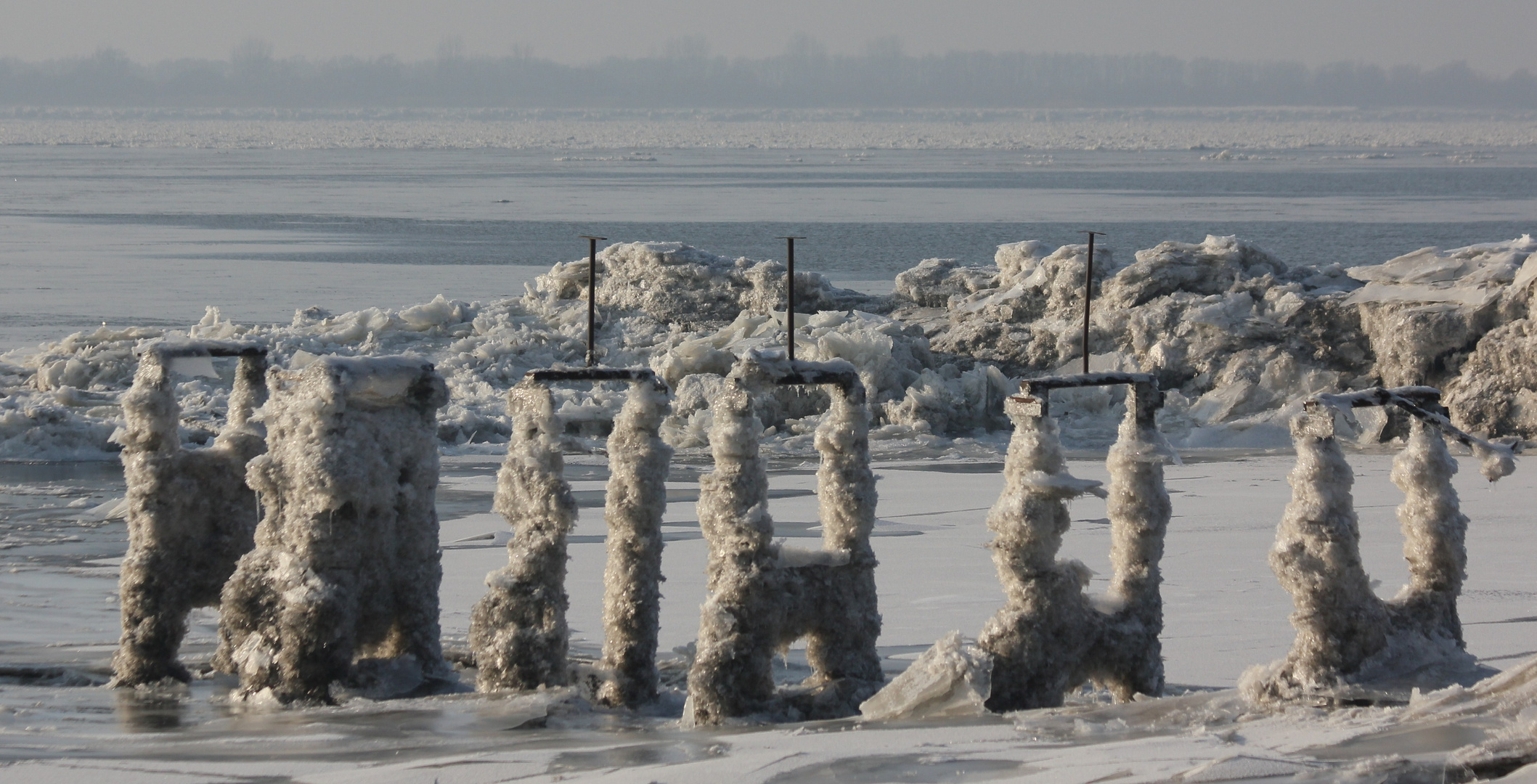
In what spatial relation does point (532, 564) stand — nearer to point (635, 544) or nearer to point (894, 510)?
point (635, 544)

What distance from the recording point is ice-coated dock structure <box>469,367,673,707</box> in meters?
7.79

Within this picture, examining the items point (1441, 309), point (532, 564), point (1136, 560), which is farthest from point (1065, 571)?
point (1441, 309)

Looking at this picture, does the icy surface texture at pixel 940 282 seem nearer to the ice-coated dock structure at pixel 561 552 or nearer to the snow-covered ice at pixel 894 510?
the snow-covered ice at pixel 894 510

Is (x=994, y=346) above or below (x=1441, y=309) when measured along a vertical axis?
below

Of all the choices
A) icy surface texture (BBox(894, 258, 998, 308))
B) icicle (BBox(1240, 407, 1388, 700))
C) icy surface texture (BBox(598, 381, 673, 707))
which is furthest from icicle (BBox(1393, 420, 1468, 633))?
icy surface texture (BBox(894, 258, 998, 308))

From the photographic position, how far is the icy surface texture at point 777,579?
7301mm

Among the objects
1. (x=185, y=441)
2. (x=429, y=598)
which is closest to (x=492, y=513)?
(x=185, y=441)

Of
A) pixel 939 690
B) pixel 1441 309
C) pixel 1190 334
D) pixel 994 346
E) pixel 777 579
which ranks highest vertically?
pixel 1441 309

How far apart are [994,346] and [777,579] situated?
1444 centimetres

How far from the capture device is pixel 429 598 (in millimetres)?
8266

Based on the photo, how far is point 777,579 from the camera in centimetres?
741

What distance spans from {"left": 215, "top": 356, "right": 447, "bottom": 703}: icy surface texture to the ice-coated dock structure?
466mm

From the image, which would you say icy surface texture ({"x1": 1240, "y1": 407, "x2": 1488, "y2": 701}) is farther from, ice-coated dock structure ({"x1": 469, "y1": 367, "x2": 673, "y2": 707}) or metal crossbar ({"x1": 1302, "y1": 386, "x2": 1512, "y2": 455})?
ice-coated dock structure ({"x1": 469, "y1": 367, "x2": 673, "y2": 707})

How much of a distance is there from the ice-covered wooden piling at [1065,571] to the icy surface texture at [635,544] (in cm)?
158
